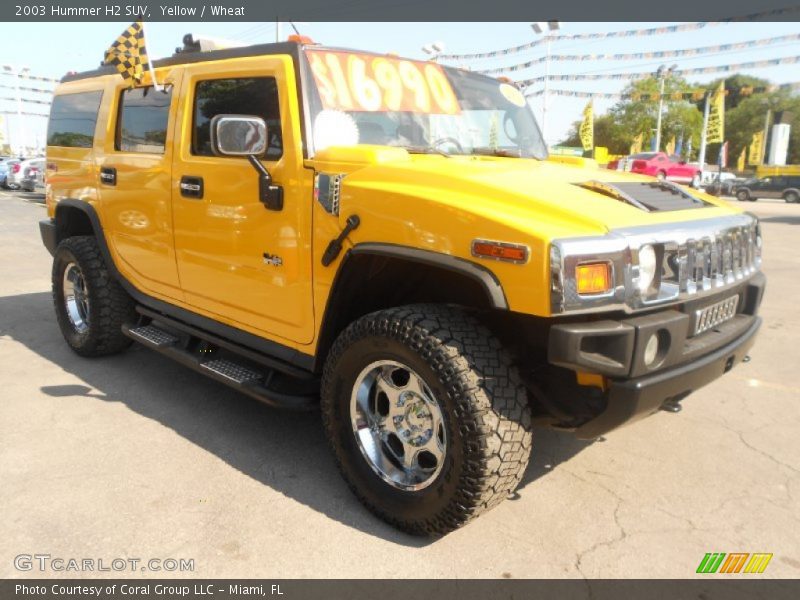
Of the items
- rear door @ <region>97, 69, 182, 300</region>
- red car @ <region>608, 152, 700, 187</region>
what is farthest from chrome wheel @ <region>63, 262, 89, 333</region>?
red car @ <region>608, 152, 700, 187</region>

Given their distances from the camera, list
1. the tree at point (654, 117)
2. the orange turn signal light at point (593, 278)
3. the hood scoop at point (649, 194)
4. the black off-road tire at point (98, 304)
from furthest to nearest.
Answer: the tree at point (654, 117)
the black off-road tire at point (98, 304)
the hood scoop at point (649, 194)
the orange turn signal light at point (593, 278)

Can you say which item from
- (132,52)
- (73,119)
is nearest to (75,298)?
(73,119)

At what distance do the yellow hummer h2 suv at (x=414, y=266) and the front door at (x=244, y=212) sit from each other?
0.01 m

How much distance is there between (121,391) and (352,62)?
2612 mm

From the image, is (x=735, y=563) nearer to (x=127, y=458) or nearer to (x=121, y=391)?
(x=127, y=458)

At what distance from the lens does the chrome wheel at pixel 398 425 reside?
105 inches

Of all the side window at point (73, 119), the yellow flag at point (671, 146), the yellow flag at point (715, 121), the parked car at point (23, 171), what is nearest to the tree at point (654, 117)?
the yellow flag at point (671, 146)

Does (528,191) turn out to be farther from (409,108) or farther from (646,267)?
(409,108)

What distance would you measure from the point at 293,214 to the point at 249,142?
0.39 metres

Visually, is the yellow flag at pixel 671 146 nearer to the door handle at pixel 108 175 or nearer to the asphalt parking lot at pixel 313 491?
the asphalt parking lot at pixel 313 491

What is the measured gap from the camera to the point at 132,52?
397cm

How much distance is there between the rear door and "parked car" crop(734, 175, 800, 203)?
3420 centimetres

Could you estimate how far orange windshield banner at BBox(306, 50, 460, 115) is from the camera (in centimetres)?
311

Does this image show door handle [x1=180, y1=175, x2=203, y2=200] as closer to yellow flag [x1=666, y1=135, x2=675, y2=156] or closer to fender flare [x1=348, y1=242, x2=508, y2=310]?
fender flare [x1=348, y1=242, x2=508, y2=310]
